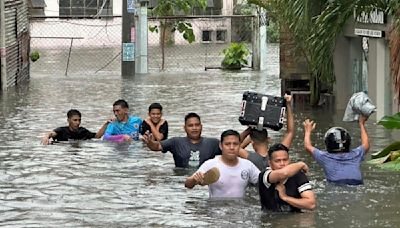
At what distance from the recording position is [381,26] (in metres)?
23.7

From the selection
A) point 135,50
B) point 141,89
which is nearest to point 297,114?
point 141,89

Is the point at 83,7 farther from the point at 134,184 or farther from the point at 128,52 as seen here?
the point at 134,184

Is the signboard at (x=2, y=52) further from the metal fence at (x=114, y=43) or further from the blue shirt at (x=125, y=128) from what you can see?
the blue shirt at (x=125, y=128)

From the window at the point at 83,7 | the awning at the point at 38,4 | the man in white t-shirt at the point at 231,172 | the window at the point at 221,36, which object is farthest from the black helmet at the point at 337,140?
the window at the point at 83,7

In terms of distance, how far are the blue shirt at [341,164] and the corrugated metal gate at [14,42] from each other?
68.7 feet

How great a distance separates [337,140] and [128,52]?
28.2m

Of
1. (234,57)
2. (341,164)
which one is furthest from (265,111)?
(234,57)

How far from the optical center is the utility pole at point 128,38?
41.1 meters

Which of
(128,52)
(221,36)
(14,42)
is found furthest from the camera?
(221,36)

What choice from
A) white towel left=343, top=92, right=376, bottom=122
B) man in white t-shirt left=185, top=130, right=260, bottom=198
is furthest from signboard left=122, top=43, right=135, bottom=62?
man in white t-shirt left=185, top=130, right=260, bottom=198

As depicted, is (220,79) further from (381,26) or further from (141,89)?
(381,26)

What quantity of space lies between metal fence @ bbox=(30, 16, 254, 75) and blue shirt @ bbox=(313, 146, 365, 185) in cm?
3159

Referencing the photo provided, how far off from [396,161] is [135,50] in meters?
26.6

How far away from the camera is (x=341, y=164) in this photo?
13805mm
